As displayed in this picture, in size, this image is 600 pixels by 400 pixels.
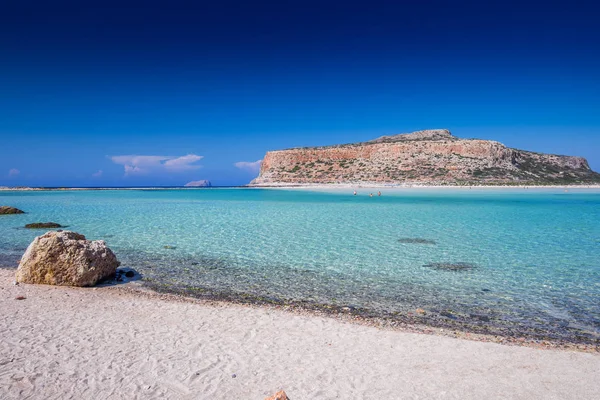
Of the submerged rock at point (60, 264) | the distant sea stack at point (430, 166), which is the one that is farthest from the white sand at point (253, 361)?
the distant sea stack at point (430, 166)

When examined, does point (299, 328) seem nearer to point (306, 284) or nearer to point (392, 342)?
point (392, 342)

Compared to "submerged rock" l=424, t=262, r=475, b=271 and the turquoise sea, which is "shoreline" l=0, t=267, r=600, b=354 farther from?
"submerged rock" l=424, t=262, r=475, b=271

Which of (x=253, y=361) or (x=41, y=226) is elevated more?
(x=41, y=226)

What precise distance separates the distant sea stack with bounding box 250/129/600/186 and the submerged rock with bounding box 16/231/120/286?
232ft

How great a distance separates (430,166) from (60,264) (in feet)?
259

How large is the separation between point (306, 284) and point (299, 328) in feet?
9.05

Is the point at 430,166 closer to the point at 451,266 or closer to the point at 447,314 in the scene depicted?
the point at 451,266

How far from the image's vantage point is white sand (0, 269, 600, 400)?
433 cm

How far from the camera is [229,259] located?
1166cm

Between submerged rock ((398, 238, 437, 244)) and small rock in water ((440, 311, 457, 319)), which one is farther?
submerged rock ((398, 238, 437, 244))

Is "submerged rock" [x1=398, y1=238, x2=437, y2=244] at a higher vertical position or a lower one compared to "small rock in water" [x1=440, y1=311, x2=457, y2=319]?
higher

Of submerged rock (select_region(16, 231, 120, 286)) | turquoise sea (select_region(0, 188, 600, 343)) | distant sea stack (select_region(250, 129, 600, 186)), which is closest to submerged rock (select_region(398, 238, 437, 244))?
turquoise sea (select_region(0, 188, 600, 343))

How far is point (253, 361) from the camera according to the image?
505 cm

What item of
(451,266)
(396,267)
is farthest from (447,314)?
(451,266)
